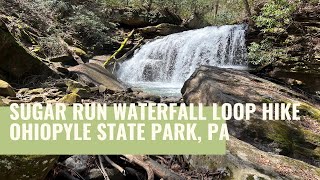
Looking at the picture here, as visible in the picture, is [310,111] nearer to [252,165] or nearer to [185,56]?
[252,165]

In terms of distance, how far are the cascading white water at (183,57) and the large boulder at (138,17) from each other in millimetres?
4952

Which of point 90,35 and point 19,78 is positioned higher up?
point 90,35

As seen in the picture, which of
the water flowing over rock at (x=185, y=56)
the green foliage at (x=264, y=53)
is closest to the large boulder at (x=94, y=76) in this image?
the water flowing over rock at (x=185, y=56)

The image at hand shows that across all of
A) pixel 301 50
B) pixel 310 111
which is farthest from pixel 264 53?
pixel 310 111

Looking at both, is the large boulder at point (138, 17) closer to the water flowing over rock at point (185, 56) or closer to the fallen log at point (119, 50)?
the fallen log at point (119, 50)

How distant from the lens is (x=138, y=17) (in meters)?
23.2

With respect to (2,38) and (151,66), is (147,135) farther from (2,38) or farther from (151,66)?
(151,66)

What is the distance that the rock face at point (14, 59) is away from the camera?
7926mm

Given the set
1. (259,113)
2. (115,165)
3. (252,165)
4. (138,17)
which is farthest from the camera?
(138,17)

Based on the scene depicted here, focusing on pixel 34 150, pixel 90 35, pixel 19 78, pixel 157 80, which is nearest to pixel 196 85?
pixel 19 78

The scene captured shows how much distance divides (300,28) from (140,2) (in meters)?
16.6

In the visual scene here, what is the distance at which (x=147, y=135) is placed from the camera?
13.9ft

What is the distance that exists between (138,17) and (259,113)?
696 inches

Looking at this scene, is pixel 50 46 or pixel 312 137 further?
pixel 50 46
